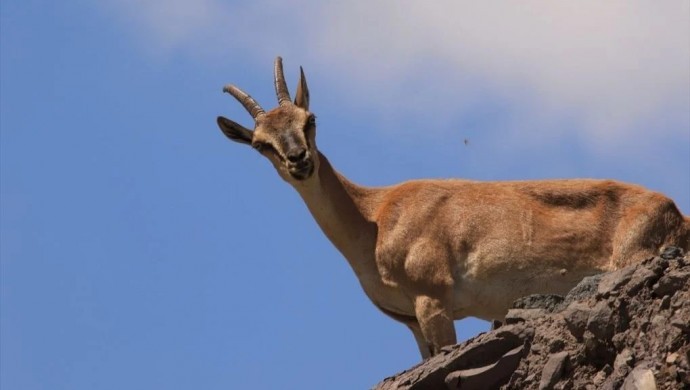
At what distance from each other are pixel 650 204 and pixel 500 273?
6.47ft

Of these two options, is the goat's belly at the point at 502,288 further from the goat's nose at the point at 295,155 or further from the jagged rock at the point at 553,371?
the jagged rock at the point at 553,371

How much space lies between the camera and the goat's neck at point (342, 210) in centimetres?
2075

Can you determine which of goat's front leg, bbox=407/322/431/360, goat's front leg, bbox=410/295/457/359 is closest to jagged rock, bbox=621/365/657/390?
goat's front leg, bbox=410/295/457/359

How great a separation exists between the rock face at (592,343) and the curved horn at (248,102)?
5929 mm

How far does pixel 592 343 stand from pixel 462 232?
Answer: 5.32 m

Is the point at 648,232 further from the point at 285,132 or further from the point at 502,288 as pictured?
the point at 285,132

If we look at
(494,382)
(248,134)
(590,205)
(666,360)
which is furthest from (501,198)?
(666,360)

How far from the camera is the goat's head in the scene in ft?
67.5

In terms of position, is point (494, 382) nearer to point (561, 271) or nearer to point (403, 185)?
point (561, 271)

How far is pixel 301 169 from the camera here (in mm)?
20562

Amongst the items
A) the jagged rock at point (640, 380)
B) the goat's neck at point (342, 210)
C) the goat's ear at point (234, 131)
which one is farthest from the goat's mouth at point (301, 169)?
the jagged rock at point (640, 380)

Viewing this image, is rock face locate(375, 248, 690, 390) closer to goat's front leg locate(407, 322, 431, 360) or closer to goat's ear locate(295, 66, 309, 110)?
goat's front leg locate(407, 322, 431, 360)

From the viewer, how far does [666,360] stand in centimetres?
1406

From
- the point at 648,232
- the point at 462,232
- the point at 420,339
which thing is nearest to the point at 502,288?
the point at 462,232
